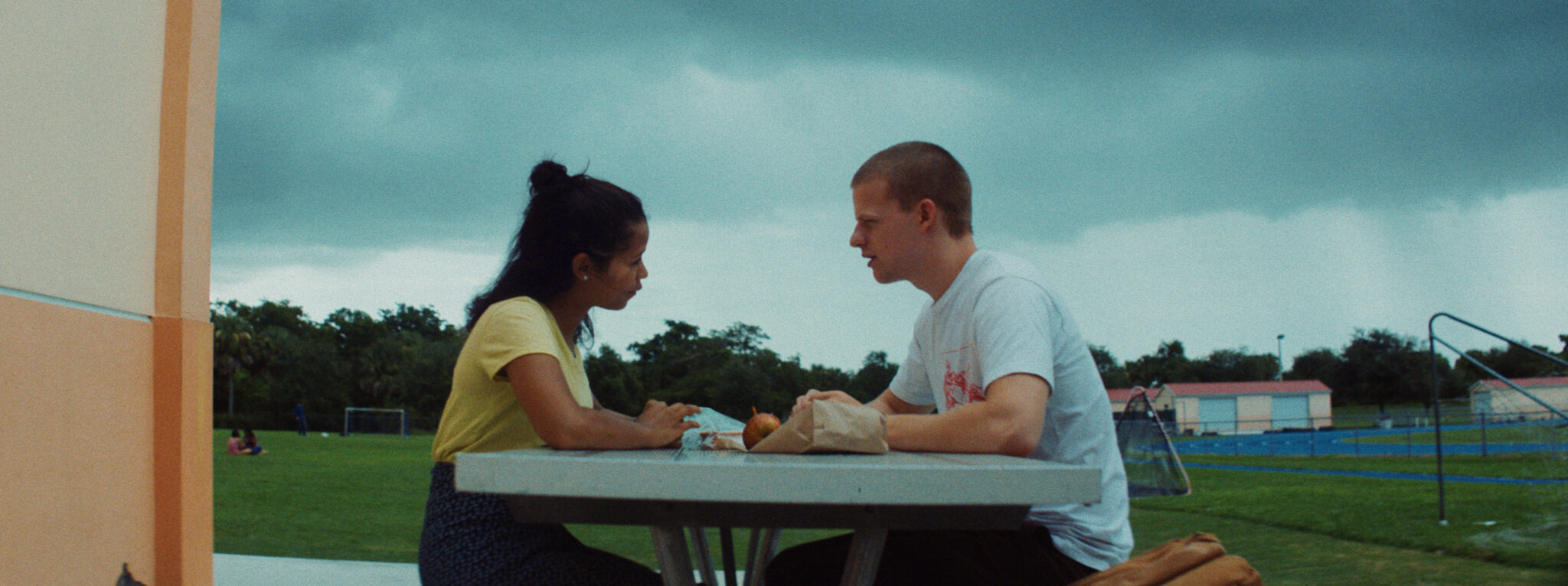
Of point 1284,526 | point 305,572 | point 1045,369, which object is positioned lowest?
point 1284,526

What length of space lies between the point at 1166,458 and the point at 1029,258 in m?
10.5

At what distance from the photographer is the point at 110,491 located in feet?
8.66

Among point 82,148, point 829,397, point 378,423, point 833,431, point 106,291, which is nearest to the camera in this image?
point 833,431

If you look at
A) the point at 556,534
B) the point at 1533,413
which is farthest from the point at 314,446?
the point at 556,534

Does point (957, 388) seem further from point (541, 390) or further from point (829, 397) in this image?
point (541, 390)

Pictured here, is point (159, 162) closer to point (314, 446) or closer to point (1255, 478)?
point (1255, 478)

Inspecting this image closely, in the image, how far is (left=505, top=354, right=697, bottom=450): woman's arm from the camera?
5.65ft

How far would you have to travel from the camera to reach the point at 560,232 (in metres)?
2.17

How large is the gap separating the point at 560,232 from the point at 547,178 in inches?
5.2

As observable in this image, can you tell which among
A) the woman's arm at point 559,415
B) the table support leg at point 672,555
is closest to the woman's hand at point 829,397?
the woman's arm at point 559,415

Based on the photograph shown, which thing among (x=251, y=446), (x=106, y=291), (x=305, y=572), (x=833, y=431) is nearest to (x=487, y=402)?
(x=833, y=431)

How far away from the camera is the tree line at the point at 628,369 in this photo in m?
45.9

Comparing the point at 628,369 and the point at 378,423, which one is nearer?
the point at 378,423

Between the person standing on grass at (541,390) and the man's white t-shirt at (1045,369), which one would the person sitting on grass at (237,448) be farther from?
the man's white t-shirt at (1045,369)
